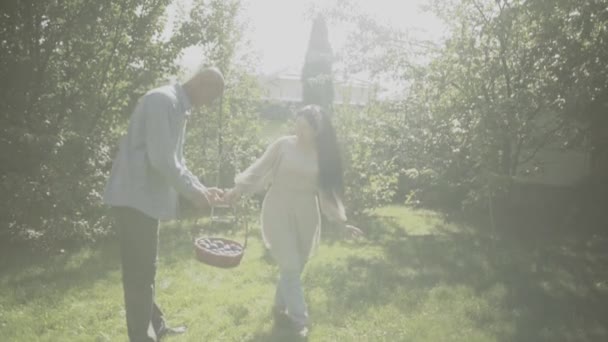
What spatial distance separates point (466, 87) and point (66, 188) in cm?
740

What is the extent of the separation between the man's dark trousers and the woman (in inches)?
52.4

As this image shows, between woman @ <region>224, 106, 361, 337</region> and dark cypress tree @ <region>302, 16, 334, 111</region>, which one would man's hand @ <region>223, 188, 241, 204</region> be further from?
dark cypress tree @ <region>302, 16, 334, 111</region>

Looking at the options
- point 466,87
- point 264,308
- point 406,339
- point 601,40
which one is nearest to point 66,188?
point 264,308

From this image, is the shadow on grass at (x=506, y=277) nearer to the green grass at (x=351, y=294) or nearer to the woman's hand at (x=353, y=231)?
the green grass at (x=351, y=294)

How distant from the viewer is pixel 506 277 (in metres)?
7.02

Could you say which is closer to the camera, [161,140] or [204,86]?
[161,140]

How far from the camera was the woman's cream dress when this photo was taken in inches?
192

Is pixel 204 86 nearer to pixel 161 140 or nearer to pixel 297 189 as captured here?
pixel 161 140

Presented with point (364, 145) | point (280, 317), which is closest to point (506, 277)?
point (280, 317)

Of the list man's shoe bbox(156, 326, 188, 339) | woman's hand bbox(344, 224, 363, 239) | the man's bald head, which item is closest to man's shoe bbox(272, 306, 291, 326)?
man's shoe bbox(156, 326, 188, 339)

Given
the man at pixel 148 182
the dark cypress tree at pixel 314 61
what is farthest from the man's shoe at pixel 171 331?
the dark cypress tree at pixel 314 61

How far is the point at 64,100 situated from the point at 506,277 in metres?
7.88

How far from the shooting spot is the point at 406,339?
4.80 metres

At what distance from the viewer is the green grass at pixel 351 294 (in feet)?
16.1
